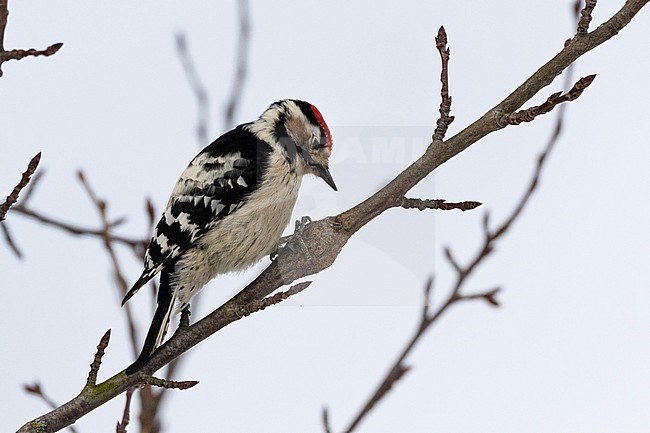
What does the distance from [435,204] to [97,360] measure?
103 centimetres

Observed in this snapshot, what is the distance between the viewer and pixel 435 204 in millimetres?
2080

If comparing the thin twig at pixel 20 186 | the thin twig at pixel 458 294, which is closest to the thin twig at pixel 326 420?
the thin twig at pixel 458 294

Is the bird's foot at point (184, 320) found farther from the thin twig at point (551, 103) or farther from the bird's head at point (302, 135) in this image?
the thin twig at point (551, 103)

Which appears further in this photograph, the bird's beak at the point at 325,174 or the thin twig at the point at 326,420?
the bird's beak at the point at 325,174

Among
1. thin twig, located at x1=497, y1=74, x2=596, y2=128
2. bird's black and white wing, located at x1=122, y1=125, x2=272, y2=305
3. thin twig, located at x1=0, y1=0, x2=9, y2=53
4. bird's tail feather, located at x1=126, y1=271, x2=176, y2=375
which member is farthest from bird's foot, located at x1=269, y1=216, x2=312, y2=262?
thin twig, located at x1=0, y1=0, x2=9, y2=53

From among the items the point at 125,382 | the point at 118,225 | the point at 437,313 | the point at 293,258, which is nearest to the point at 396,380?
the point at 437,313

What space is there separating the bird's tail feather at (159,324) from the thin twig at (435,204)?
894 mm

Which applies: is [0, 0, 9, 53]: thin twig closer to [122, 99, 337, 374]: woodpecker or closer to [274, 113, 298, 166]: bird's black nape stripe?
[122, 99, 337, 374]: woodpecker

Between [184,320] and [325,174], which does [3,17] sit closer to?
[184,320]

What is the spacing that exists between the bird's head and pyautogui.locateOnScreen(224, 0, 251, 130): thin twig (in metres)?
0.50

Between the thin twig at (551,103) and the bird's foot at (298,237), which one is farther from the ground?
the thin twig at (551,103)

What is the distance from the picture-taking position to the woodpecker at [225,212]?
2.84 m

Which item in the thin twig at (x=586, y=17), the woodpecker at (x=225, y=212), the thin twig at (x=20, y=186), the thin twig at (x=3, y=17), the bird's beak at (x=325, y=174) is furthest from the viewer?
the bird's beak at (x=325, y=174)

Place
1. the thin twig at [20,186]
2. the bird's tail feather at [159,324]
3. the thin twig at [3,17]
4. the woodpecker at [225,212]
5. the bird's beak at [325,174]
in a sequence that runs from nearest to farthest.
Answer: the thin twig at [3,17] < the thin twig at [20,186] < the bird's tail feather at [159,324] < the woodpecker at [225,212] < the bird's beak at [325,174]
